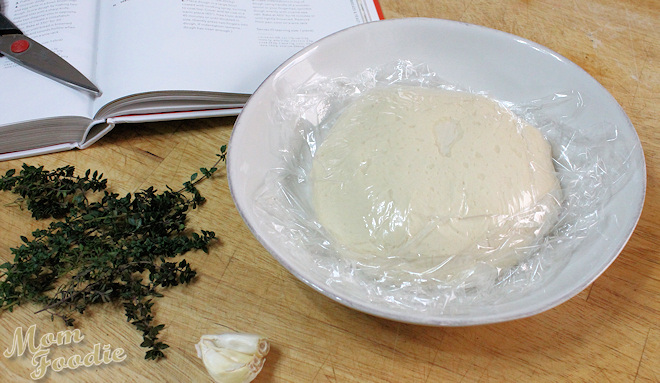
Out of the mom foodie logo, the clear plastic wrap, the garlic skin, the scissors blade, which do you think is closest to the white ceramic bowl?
the clear plastic wrap

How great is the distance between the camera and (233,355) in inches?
24.5

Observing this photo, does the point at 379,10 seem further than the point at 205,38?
Yes

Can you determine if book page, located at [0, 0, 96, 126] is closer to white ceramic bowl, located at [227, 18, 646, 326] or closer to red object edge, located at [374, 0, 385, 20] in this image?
white ceramic bowl, located at [227, 18, 646, 326]

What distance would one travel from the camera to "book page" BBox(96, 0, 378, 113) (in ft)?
3.05

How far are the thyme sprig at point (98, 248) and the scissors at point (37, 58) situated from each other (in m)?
0.20

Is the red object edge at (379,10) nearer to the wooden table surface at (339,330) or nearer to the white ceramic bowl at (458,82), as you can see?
the white ceramic bowl at (458,82)

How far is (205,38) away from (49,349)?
0.64 metres

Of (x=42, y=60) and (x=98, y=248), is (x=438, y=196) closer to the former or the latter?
(x=98, y=248)

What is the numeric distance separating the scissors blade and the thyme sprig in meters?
0.20

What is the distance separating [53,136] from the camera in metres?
0.92

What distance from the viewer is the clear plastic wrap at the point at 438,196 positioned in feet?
2.20

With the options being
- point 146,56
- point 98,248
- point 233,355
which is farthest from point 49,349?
point 146,56

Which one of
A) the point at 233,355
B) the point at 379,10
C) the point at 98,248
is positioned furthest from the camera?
the point at 379,10

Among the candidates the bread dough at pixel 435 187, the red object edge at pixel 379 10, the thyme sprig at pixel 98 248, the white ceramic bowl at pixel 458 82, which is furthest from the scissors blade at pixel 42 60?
the red object edge at pixel 379 10
